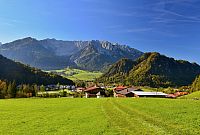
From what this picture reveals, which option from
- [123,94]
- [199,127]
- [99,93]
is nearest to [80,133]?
[199,127]

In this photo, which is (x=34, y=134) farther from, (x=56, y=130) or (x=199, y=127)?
(x=199, y=127)

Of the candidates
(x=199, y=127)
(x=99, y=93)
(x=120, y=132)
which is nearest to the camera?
(x=120, y=132)

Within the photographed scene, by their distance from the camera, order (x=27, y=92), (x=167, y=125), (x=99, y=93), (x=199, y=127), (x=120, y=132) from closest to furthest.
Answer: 1. (x=120, y=132)
2. (x=199, y=127)
3. (x=167, y=125)
4. (x=27, y=92)
5. (x=99, y=93)

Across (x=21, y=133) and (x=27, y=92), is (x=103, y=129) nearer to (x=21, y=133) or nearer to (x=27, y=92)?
(x=21, y=133)

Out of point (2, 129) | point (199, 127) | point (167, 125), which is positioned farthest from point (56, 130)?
point (199, 127)

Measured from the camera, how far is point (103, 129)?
32969 millimetres

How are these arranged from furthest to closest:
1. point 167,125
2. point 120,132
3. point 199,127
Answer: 1. point 167,125
2. point 199,127
3. point 120,132

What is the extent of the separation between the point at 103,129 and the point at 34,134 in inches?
277

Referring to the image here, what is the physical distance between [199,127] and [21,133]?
1795 centimetres

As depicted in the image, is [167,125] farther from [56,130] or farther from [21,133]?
[21,133]

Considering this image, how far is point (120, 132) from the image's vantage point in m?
30.6

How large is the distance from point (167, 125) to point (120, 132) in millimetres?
6918

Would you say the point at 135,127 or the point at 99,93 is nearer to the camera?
the point at 135,127

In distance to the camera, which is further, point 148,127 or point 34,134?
point 148,127
